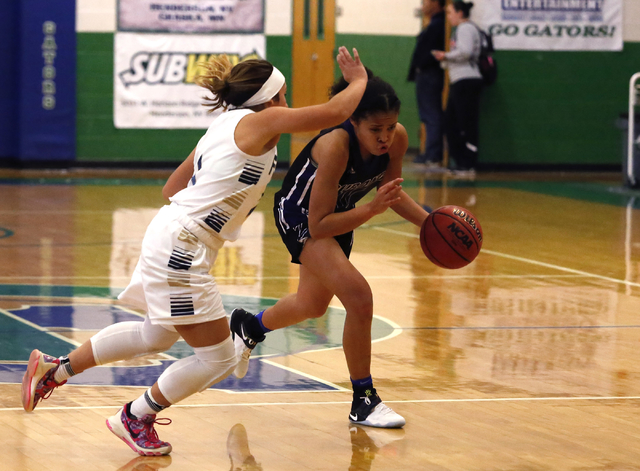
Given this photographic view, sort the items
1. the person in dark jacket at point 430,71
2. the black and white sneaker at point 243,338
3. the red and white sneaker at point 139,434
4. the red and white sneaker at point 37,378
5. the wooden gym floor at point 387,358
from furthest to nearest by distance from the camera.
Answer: the person in dark jacket at point 430,71 < the black and white sneaker at point 243,338 < the red and white sneaker at point 37,378 < the wooden gym floor at point 387,358 < the red and white sneaker at point 139,434

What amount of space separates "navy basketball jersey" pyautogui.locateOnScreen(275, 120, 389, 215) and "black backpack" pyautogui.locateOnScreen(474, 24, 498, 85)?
10887 millimetres

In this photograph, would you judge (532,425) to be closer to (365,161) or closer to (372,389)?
(372,389)

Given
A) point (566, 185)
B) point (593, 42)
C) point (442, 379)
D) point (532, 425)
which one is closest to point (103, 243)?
point (442, 379)

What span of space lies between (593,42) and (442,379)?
1185cm

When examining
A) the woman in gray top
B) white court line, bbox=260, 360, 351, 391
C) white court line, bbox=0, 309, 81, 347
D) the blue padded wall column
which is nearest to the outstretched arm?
white court line, bbox=260, 360, 351, 391

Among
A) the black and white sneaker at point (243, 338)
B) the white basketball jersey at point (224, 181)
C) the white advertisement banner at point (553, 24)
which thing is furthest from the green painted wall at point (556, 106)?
the white basketball jersey at point (224, 181)

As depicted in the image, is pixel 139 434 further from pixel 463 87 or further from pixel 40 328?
pixel 463 87

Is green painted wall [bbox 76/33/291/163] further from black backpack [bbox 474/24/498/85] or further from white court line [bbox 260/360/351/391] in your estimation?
white court line [bbox 260/360/351/391]

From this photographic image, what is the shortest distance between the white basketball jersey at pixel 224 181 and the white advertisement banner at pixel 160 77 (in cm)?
1112

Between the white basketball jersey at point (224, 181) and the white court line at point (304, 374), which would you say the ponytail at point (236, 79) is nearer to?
the white basketball jersey at point (224, 181)

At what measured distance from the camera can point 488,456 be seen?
397 cm

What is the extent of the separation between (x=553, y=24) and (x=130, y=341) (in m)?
12.9

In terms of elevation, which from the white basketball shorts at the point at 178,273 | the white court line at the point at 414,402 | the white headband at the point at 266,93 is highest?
the white headband at the point at 266,93

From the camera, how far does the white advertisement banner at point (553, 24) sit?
15.8 m
